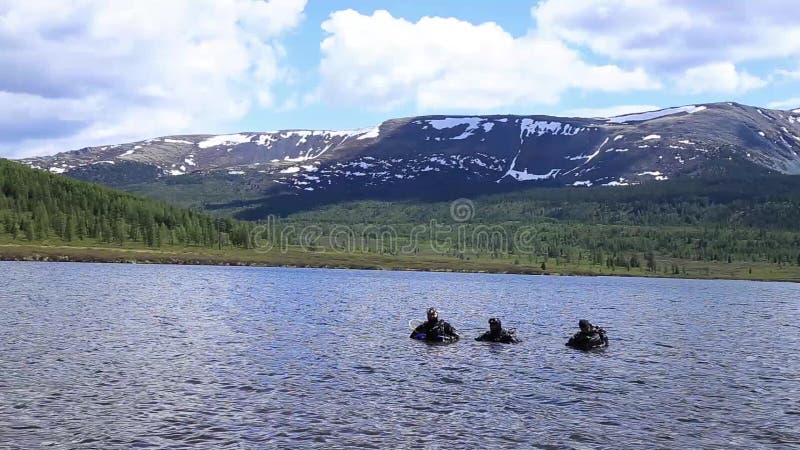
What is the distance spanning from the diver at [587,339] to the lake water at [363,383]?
4.76 ft

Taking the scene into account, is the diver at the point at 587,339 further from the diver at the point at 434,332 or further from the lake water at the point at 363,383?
the diver at the point at 434,332

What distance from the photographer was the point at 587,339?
6612 centimetres

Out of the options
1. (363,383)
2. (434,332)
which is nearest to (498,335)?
(434,332)

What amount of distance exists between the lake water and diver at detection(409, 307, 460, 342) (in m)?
1.42

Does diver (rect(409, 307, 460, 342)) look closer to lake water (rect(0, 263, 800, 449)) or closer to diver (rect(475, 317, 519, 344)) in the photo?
lake water (rect(0, 263, 800, 449))

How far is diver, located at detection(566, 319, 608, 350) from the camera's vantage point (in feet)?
217

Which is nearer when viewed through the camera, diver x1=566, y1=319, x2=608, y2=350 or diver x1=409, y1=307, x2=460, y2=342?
diver x1=566, y1=319, x2=608, y2=350

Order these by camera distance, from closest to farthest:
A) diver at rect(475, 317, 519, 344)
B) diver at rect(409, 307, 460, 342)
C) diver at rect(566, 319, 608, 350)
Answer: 1. diver at rect(566, 319, 608, 350)
2. diver at rect(409, 307, 460, 342)
3. diver at rect(475, 317, 519, 344)

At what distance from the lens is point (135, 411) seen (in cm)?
3631

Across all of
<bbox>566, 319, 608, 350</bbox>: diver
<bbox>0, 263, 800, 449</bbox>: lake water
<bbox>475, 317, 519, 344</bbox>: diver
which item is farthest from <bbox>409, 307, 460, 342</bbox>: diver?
<bbox>566, 319, 608, 350</bbox>: diver

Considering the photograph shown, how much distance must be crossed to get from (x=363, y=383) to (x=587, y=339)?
27.8 meters

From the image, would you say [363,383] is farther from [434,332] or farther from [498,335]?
[498,335]

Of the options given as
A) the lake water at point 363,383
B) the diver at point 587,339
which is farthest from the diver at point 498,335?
the diver at point 587,339

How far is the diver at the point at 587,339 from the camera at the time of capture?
66.2 m
